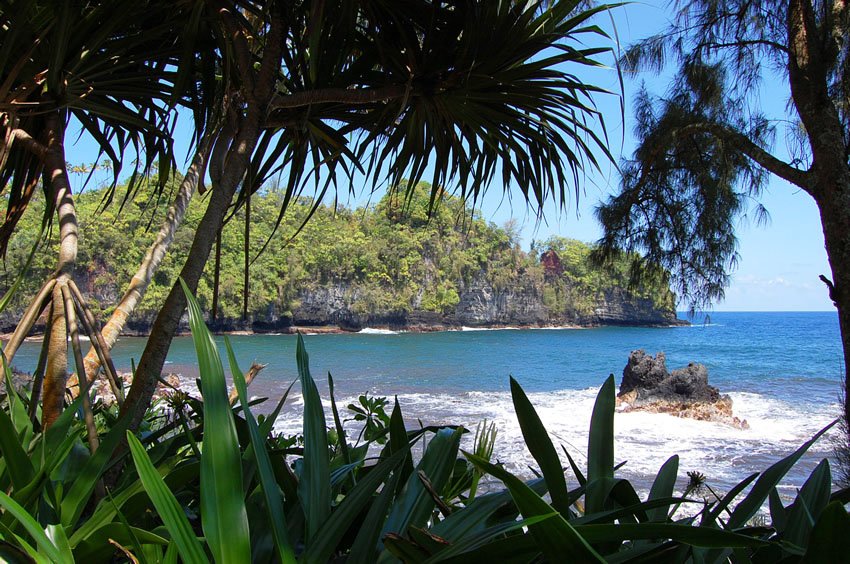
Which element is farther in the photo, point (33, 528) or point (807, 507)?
point (807, 507)

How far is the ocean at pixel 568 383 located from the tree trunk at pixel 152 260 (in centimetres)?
108

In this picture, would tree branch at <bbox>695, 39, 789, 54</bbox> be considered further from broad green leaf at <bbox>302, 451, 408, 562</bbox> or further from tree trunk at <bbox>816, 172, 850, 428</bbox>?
broad green leaf at <bbox>302, 451, 408, 562</bbox>

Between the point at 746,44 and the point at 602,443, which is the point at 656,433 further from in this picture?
the point at 602,443

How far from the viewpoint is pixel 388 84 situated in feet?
5.11

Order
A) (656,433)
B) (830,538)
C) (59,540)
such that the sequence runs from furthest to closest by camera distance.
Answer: (656,433), (59,540), (830,538)

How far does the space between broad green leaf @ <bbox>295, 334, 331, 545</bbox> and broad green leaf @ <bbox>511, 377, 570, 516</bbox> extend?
0.18m

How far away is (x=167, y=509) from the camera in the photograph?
399 mm

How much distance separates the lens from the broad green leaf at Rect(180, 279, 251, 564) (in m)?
0.39

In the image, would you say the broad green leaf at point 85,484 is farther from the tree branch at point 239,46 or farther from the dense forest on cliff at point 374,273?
the dense forest on cliff at point 374,273

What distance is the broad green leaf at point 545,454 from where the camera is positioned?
0.52 m

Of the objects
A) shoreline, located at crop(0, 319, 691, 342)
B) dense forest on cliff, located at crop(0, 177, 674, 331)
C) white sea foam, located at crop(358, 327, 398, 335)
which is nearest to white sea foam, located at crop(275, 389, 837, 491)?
dense forest on cliff, located at crop(0, 177, 674, 331)

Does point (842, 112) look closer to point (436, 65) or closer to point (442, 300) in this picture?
point (436, 65)

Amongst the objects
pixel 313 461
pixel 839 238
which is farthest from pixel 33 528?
pixel 839 238

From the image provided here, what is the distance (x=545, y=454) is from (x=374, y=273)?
4341 cm
